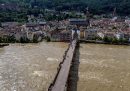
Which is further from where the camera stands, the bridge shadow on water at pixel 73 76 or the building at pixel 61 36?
the building at pixel 61 36

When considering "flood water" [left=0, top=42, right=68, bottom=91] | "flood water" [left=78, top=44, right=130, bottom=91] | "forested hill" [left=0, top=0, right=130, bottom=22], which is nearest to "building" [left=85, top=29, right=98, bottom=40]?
"flood water" [left=78, top=44, right=130, bottom=91]

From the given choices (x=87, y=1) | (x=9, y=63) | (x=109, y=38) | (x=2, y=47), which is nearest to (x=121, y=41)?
(x=109, y=38)

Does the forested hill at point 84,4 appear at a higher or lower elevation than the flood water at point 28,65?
higher

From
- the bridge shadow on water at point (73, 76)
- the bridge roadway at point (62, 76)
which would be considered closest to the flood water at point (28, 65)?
the bridge roadway at point (62, 76)

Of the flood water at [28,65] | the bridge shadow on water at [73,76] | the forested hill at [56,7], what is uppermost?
the forested hill at [56,7]

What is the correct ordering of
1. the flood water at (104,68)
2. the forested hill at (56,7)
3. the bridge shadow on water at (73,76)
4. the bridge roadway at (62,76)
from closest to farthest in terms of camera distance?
the bridge roadway at (62,76) → the bridge shadow on water at (73,76) → the flood water at (104,68) → the forested hill at (56,7)

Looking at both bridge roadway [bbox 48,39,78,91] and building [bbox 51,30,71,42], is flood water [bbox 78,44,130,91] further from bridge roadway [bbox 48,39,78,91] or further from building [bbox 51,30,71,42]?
building [bbox 51,30,71,42]

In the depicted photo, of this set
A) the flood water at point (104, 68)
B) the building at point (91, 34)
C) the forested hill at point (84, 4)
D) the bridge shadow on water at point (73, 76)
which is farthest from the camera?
the forested hill at point (84, 4)

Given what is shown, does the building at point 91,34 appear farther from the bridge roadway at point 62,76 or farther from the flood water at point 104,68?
the bridge roadway at point 62,76
